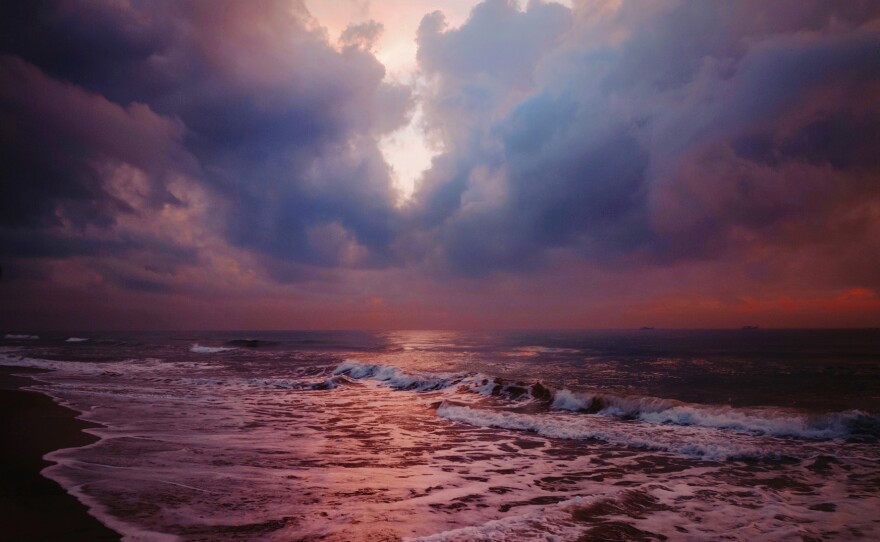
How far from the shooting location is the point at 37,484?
27.2 feet

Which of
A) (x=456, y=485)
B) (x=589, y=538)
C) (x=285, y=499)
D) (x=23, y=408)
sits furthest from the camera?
(x=23, y=408)

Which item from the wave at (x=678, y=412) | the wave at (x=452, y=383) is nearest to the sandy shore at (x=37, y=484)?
the wave at (x=678, y=412)

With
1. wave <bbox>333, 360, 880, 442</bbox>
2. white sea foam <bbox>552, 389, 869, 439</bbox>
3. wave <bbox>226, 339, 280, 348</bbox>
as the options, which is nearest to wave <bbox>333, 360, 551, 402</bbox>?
wave <bbox>333, 360, 880, 442</bbox>

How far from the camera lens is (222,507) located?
747 centimetres

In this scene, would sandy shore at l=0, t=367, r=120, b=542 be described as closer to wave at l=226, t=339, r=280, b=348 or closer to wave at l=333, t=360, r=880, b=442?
wave at l=333, t=360, r=880, b=442

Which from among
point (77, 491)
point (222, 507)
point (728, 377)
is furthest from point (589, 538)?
point (728, 377)

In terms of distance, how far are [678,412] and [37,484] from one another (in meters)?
19.4

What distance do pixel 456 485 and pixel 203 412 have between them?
42.4 feet

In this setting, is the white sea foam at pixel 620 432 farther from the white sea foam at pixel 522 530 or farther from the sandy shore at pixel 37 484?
the sandy shore at pixel 37 484

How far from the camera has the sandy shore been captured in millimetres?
6312

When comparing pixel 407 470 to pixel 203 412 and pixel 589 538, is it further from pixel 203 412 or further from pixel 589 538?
pixel 203 412

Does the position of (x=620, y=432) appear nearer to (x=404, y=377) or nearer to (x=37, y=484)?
(x=37, y=484)

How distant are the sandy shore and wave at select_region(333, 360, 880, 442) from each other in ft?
55.6

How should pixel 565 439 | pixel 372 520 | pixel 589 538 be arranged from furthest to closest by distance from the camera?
1. pixel 565 439
2. pixel 372 520
3. pixel 589 538
